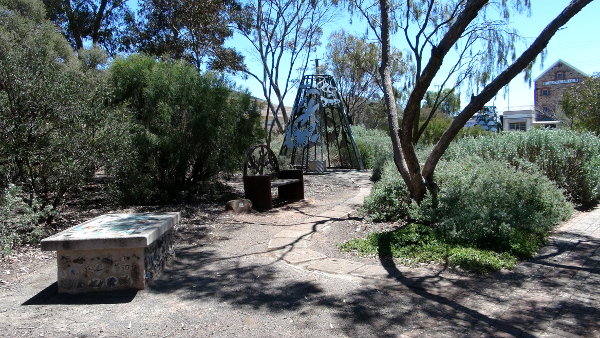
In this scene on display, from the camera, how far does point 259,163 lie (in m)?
10.4

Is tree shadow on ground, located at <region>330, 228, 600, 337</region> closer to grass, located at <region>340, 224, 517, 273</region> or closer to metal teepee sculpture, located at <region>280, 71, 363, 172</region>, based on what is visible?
grass, located at <region>340, 224, 517, 273</region>

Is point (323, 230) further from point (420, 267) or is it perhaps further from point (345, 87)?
point (345, 87)

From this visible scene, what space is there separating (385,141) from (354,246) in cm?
1250

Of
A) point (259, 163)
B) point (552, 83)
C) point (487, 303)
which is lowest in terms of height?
point (487, 303)

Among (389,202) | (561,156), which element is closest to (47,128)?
(389,202)

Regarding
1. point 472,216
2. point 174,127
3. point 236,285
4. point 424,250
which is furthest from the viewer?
point 174,127

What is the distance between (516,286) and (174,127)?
6669 millimetres

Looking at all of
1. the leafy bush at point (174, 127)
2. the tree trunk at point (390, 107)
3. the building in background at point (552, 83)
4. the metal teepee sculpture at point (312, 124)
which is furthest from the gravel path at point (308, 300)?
the building in background at point (552, 83)

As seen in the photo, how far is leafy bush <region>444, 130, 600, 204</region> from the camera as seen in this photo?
945 centimetres

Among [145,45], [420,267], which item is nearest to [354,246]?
[420,267]

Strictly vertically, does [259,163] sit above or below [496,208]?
above

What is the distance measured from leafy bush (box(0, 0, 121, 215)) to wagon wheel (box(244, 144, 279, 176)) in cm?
285

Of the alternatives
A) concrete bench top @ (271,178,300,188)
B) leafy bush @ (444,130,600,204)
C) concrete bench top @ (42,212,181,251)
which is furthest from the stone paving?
leafy bush @ (444,130,600,204)

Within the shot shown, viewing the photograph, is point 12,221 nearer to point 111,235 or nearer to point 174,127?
point 111,235
